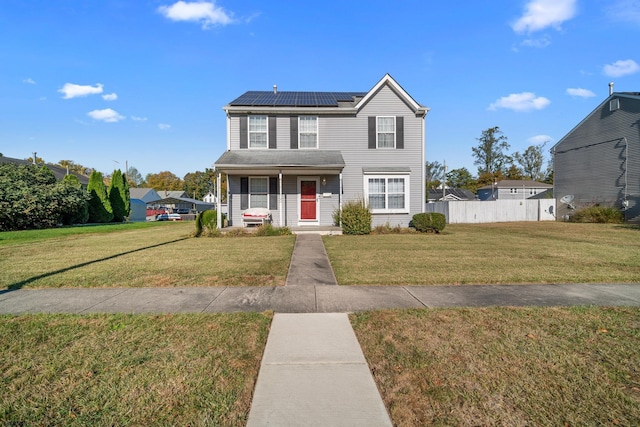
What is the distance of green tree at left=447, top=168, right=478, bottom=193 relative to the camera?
67.3 metres

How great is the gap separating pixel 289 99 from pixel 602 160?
2420 cm

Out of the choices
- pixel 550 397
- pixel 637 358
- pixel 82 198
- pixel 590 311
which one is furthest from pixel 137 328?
pixel 82 198

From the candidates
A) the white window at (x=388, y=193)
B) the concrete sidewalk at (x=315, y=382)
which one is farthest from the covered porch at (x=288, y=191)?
the concrete sidewalk at (x=315, y=382)

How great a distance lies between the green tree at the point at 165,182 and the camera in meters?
97.4

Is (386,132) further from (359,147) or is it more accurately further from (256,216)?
(256,216)

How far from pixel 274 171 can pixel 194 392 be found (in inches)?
506

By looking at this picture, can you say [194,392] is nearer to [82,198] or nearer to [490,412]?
[490,412]

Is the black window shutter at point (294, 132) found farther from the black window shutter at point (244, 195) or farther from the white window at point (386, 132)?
the white window at point (386, 132)

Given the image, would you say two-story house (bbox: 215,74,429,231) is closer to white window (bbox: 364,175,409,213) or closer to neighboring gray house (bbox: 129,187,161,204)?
white window (bbox: 364,175,409,213)

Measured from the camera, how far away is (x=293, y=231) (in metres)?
14.2

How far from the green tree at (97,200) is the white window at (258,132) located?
1900cm

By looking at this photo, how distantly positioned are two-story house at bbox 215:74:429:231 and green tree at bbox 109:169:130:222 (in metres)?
19.5

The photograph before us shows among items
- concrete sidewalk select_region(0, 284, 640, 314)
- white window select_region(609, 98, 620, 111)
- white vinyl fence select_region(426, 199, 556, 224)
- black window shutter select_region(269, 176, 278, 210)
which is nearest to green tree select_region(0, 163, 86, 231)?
black window shutter select_region(269, 176, 278, 210)

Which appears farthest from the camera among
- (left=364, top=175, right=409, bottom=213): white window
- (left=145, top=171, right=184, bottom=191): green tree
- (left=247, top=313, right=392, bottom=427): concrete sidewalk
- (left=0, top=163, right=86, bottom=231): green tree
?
(left=145, top=171, right=184, bottom=191): green tree
